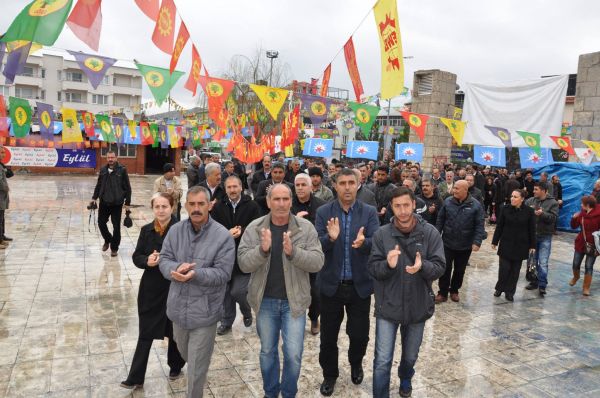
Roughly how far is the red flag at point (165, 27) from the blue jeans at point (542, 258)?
6.38 meters

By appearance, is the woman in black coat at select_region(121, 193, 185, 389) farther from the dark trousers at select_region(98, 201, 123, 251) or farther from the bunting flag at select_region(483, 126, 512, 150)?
the bunting flag at select_region(483, 126, 512, 150)

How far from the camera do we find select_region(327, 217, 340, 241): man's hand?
11.8 ft

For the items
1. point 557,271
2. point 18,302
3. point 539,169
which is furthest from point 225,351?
point 539,169

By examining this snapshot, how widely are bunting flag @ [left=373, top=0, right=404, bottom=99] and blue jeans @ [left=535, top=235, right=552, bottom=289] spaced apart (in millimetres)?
3411

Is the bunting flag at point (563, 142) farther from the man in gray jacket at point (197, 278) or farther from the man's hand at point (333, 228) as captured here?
the man in gray jacket at point (197, 278)

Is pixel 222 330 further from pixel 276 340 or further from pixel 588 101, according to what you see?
pixel 588 101

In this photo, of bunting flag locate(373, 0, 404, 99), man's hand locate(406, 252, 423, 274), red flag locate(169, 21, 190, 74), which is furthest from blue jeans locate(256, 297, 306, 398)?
red flag locate(169, 21, 190, 74)

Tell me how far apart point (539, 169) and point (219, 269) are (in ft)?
47.7

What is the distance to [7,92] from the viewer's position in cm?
5322

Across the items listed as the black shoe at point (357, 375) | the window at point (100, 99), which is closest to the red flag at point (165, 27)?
the black shoe at point (357, 375)

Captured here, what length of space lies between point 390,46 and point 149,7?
3.33 m

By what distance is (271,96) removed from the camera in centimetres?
918

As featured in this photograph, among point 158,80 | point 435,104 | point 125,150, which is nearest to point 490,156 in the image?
point 435,104

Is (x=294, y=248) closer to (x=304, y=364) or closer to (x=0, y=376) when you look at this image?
(x=304, y=364)
